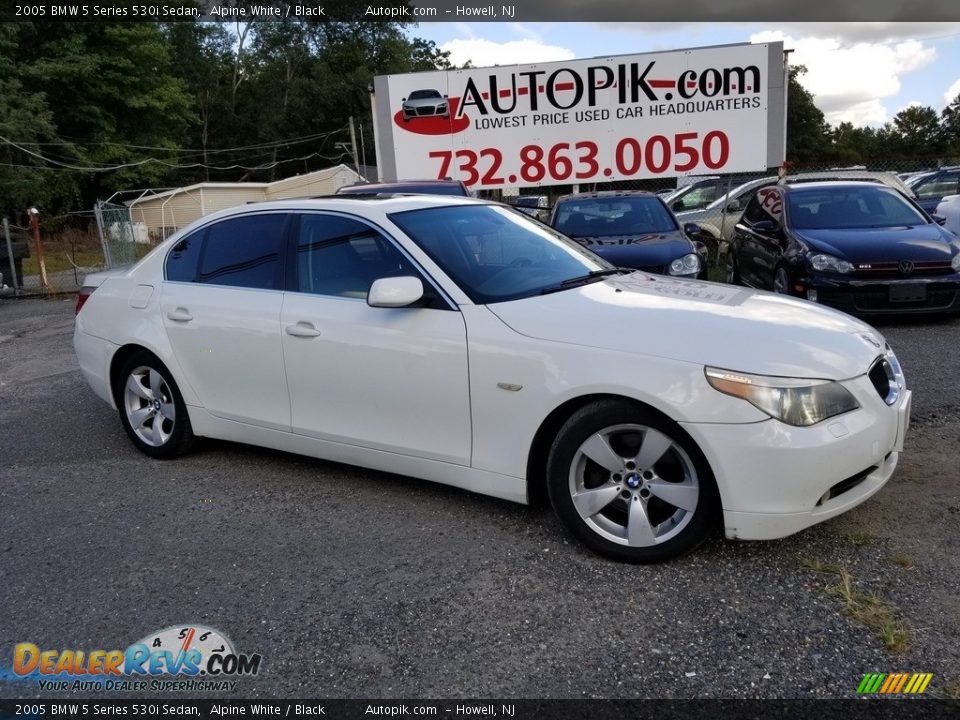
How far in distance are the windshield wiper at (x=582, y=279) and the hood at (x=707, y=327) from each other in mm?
67

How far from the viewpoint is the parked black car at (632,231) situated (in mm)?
8539

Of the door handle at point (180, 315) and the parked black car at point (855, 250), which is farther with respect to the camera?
the parked black car at point (855, 250)

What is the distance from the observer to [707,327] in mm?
3432

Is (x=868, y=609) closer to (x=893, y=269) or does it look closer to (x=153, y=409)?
(x=153, y=409)

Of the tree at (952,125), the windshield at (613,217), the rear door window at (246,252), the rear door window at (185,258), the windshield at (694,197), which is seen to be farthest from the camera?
the tree at (952,125)

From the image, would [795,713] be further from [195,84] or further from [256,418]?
[195,84]

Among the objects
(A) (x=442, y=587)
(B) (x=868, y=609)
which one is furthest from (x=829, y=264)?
(A) (x=442, y=587)

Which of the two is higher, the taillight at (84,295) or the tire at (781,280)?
the taillight at (84,295)

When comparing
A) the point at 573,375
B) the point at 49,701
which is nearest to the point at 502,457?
the point at 573,375

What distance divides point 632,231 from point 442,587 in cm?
677

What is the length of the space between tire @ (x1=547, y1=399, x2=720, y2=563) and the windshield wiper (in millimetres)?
787

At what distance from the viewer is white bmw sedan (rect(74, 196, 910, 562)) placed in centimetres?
318

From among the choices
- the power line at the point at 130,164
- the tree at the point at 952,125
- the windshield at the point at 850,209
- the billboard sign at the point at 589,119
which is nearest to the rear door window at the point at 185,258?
the windshield at the point at 850,209
